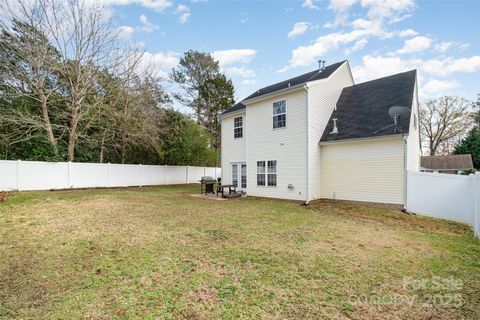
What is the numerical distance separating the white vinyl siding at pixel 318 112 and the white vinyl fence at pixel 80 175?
1365cm

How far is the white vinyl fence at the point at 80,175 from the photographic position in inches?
485

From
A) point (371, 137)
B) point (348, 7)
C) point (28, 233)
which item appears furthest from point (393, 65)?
point (28, 233)

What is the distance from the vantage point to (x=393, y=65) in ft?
51.0

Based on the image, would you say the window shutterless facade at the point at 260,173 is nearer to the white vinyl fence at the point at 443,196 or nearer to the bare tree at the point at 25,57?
the white vinyl fence at the point at 443,196

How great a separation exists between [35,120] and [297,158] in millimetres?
15555

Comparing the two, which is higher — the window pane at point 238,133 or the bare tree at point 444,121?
the bare tree at point 444,121

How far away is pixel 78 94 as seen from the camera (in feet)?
49.1

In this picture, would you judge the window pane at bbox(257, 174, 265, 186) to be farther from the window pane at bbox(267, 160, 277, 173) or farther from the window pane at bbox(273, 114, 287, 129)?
the window pane at bbox(273, 114, 287, 129)

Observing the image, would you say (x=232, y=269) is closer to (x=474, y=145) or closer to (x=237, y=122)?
(x=237, y=122)

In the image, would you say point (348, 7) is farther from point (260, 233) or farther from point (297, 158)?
point (260, 233)

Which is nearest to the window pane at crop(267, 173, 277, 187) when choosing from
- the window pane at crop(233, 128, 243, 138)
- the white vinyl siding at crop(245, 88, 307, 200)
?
the white vinyl siding at crop(245, 88, 307, 200)

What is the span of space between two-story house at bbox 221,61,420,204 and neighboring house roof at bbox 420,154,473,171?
2105 cm

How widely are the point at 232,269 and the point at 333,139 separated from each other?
9.00 meters

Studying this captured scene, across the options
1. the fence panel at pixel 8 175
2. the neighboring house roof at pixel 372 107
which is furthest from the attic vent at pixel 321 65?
the fence panel at pixel 8 175
